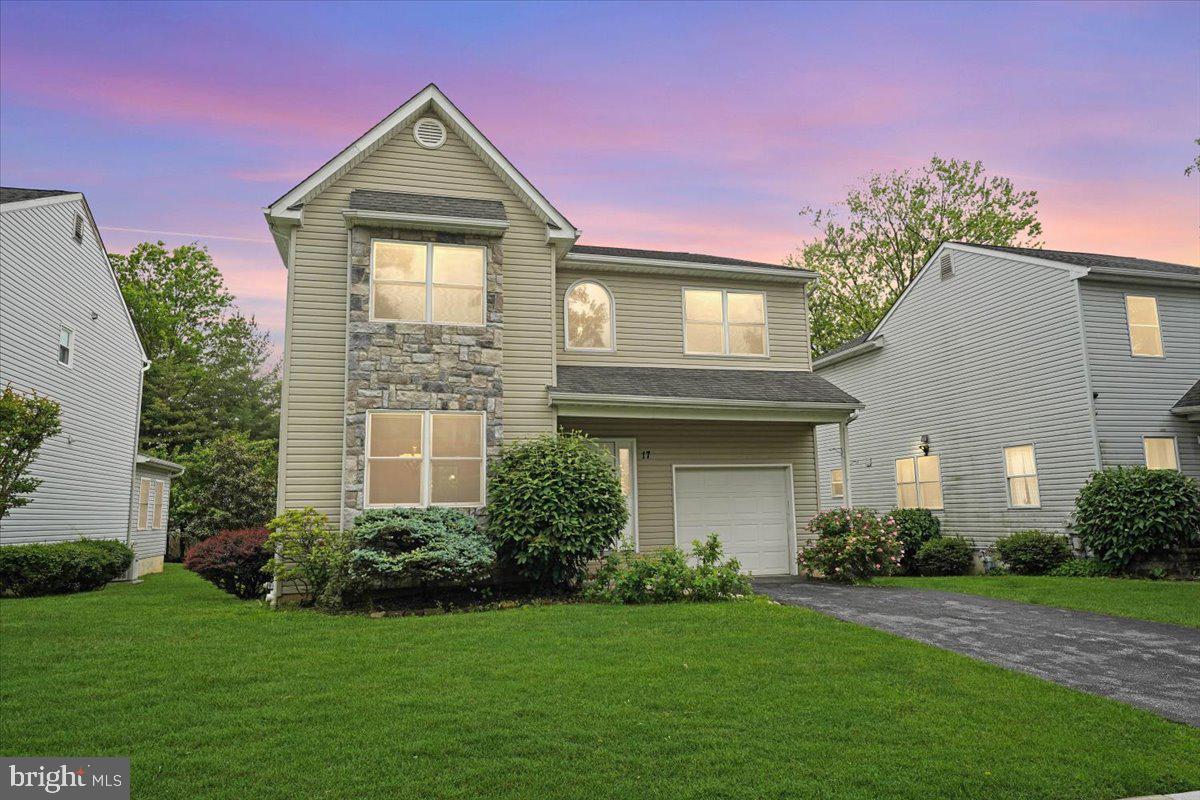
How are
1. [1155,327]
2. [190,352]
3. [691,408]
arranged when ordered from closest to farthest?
[691,408]
[1155,327]
[190,352]

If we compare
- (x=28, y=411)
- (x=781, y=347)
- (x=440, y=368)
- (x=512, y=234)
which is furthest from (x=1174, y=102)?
(x=28, y=411)

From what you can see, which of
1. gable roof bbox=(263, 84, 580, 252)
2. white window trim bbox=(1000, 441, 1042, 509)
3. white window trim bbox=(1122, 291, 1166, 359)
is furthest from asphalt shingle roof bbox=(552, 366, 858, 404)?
white window trim bbox=(1122, 291, 1166, 359)

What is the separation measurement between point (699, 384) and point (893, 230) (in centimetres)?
2390

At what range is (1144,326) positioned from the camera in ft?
52.4

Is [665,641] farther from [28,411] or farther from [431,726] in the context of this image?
[28,411]

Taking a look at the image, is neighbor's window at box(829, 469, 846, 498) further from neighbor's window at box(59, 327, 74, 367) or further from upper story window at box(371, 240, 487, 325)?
neighbor's window at box(59, 327, 74, 367)

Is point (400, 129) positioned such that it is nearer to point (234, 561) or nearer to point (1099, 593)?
point (234, 561)

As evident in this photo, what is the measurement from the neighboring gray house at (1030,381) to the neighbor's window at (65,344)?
56.4ft

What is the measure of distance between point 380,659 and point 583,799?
140 inches

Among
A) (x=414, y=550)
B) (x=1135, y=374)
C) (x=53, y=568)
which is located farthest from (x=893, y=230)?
(x=53, y=568)

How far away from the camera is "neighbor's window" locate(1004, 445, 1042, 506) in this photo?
16469 mm

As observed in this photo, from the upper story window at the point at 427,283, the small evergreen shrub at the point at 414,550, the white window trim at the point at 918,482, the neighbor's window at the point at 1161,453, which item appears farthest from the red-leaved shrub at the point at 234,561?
the neighbor's window at the point at 1161,453

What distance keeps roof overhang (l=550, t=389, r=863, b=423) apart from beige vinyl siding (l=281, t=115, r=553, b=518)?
1.85 ft

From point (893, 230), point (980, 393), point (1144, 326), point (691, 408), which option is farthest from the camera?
point (893, 230)
